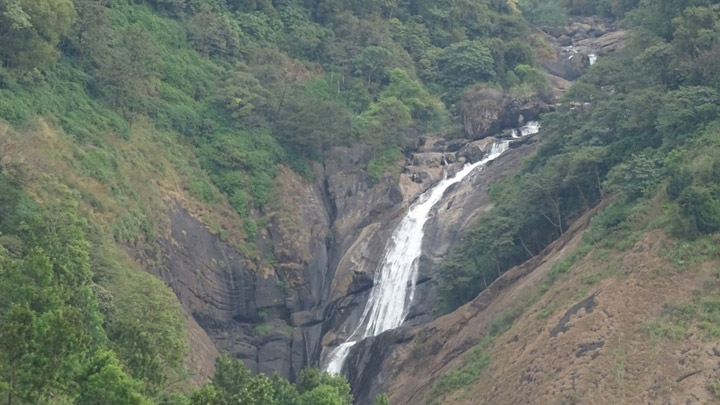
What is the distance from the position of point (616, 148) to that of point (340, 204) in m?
19.1

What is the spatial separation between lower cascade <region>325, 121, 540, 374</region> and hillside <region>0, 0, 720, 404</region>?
45 cm

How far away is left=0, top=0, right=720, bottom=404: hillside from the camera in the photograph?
37125mm

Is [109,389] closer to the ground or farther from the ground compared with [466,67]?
farther from the ground

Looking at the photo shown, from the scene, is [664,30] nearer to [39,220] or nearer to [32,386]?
[39,220]

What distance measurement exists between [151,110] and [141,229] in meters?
11.0

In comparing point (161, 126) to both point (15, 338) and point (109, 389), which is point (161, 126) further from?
point (15, 338)

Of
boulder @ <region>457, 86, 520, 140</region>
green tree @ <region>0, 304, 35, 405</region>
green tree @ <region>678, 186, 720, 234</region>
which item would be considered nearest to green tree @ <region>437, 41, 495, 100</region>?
boulder @ <region>457, 86, 520, 140</region>

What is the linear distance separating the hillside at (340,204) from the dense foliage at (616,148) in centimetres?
14

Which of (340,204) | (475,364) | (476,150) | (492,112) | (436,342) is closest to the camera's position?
(475,364)

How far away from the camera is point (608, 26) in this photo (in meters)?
88.2

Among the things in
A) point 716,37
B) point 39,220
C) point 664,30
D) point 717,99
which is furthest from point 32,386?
point 664,30

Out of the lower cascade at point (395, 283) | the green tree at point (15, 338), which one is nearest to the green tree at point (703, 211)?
the lower cascade at point (395, 283)

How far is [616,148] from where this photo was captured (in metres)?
49.6

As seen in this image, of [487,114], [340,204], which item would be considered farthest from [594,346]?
[487,114]
